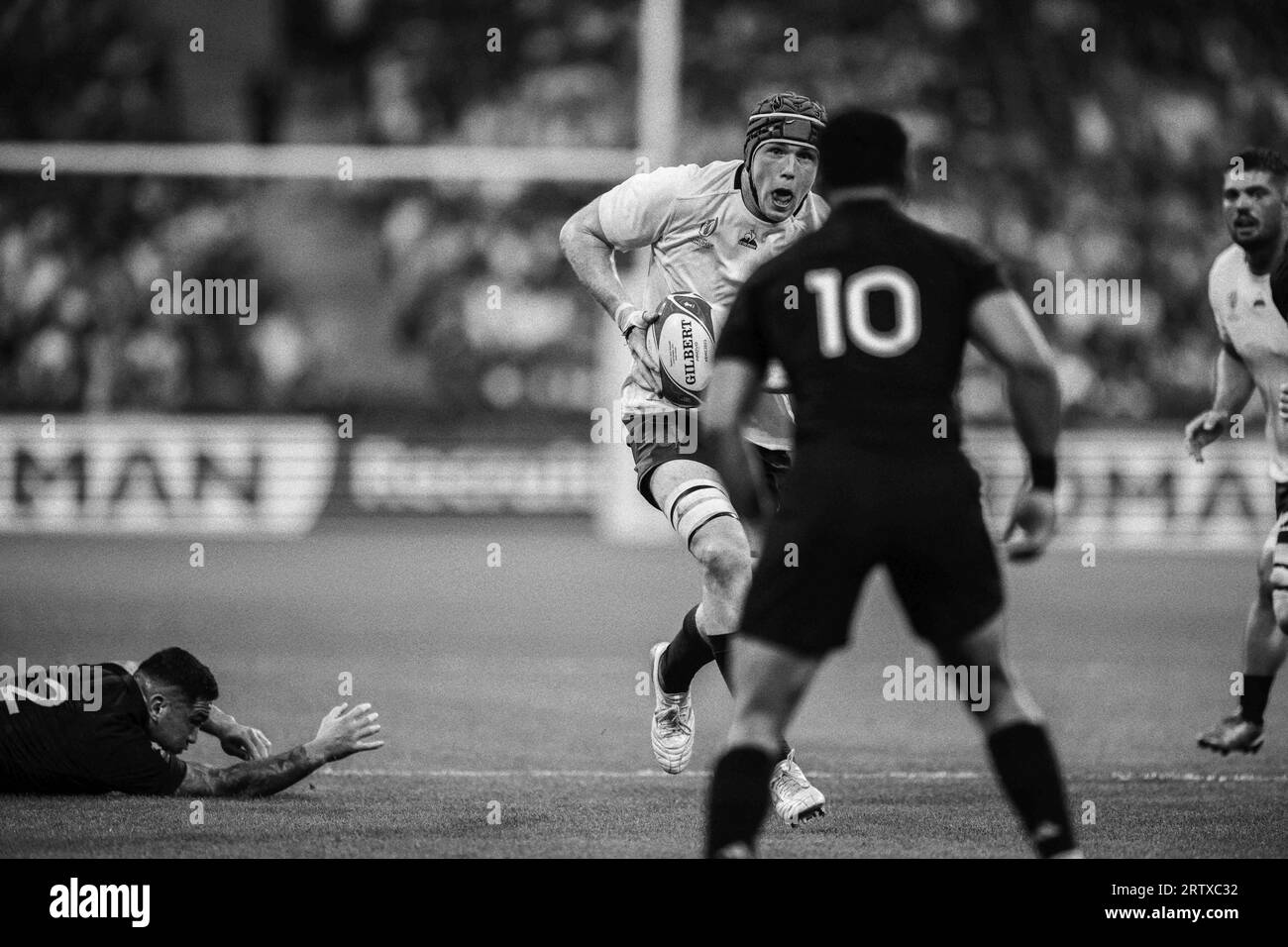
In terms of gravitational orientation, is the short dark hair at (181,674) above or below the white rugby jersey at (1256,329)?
below

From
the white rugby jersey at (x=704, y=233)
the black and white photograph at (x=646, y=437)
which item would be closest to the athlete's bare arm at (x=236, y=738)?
the black and white photograph at (x=646, y=437)

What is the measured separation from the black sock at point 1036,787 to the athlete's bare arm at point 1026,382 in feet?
1.59

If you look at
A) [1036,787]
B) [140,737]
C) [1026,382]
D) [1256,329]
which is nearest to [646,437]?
[140,737]

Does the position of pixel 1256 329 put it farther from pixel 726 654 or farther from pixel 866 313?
pixel 866 313

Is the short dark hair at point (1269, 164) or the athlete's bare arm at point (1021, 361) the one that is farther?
the short dark hair at point (1269, 164)

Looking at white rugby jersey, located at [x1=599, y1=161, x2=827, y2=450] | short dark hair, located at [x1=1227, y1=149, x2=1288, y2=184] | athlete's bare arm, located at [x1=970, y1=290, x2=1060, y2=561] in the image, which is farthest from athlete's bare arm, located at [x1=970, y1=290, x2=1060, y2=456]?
short dark hair, located at [x1=1227, y1=149, x2=1288, y2=184]

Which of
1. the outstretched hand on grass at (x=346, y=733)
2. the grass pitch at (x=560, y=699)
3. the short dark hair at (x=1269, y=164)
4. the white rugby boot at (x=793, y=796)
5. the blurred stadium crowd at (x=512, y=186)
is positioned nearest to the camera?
the grass pitch at (x=560, y=699)

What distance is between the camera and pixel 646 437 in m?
7.47

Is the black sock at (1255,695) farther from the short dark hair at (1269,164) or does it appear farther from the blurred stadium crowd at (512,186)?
the blurred stadium crowd at (512,186)

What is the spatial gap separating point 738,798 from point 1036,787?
31.3 inches

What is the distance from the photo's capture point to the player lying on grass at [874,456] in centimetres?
491

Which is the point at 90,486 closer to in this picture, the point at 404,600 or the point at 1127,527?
the point at 404,600

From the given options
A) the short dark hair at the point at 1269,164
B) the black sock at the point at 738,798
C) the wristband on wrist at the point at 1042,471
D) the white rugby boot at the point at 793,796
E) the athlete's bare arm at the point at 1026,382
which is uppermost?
the short dark hair at the point at 1269,164

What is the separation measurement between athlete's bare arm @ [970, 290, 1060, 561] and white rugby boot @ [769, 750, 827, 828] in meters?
1.94
